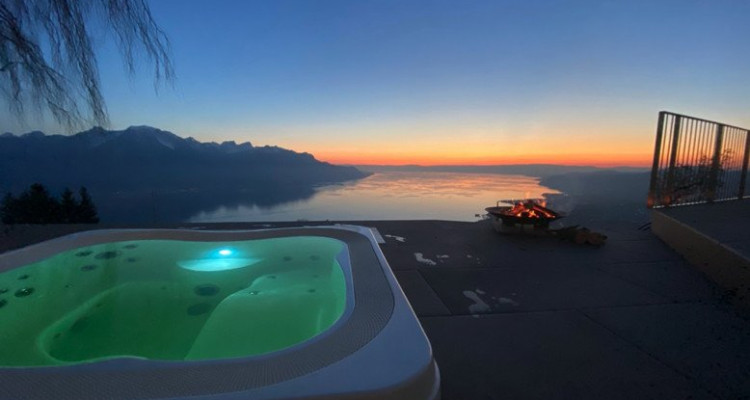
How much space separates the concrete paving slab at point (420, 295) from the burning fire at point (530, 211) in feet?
9.26

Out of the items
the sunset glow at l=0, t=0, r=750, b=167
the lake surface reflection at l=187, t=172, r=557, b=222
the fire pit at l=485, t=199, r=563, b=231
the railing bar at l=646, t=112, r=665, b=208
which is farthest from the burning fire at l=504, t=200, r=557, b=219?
the lake surface reflection at l=187, t=172, r=557, b=222

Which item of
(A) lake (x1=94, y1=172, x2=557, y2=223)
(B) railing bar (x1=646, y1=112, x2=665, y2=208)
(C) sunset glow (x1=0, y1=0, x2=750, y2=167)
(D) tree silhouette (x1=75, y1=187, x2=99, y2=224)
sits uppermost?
(C) sunset glow (x1=0, y1=0, x2=750, y2=167)

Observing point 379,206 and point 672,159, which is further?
point 379,206

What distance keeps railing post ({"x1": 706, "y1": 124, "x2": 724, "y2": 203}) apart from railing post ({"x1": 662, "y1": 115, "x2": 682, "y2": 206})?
1.18 metres

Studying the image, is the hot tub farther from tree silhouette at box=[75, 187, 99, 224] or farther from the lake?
the lake

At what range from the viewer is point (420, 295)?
294cm

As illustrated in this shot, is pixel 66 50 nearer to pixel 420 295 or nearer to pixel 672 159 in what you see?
pixel 420 295

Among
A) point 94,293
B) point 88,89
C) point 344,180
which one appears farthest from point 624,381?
point 344,180

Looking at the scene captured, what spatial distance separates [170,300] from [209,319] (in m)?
0.85

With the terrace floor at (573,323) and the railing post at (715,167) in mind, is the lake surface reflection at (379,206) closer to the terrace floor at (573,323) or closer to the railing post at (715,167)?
the railing post at (715,167)

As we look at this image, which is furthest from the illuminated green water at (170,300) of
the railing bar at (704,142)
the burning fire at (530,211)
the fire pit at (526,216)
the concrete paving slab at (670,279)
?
the railing bar at (704,142)

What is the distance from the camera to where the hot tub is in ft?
4.10

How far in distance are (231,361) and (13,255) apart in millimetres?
3375

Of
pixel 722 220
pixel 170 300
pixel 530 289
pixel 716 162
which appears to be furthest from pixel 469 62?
pixel 170 300
